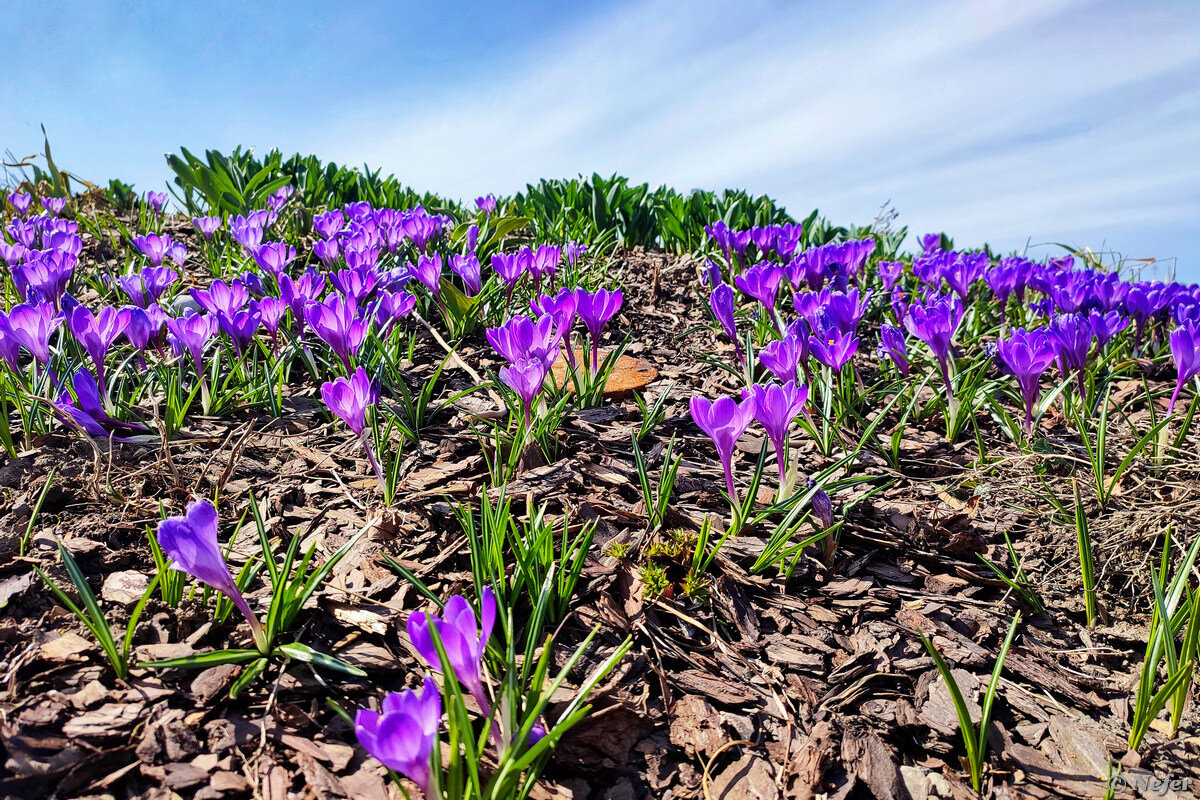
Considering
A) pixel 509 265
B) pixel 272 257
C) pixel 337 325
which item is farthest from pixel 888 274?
pixel 272 257

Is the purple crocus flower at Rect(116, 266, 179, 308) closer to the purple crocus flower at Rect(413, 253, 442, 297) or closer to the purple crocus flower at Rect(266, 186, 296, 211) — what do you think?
the purple crocus flower at Rect(413, 253, 442, 297)

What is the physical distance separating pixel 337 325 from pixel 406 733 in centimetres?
181

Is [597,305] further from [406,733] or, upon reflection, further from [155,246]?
[155,246]

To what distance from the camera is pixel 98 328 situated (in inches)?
100

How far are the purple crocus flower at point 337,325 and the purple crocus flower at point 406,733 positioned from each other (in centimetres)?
171

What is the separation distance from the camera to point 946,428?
10.3 feet

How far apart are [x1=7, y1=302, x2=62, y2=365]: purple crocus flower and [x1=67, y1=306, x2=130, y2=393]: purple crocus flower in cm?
9

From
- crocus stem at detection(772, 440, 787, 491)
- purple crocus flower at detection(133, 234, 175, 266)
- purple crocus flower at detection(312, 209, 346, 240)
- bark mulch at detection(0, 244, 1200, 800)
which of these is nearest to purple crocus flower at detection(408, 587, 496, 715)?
bark mulch at detection(0, 244, 1200, 800)

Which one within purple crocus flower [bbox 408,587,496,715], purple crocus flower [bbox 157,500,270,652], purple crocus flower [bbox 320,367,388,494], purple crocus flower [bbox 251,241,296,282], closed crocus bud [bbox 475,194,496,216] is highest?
closed crocus bud [bbox 475,194,496,216]

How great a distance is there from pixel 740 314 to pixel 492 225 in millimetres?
1884

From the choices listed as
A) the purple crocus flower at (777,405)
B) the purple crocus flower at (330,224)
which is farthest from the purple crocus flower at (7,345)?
the purple crocus flower at (777,405)

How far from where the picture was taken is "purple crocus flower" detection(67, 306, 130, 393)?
2.49 metres

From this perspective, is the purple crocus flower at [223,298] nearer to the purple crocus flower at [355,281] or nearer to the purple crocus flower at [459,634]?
the purple crocus flower at [355,281]

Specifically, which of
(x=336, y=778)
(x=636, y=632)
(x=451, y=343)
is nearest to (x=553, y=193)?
(x=451, y=343)
